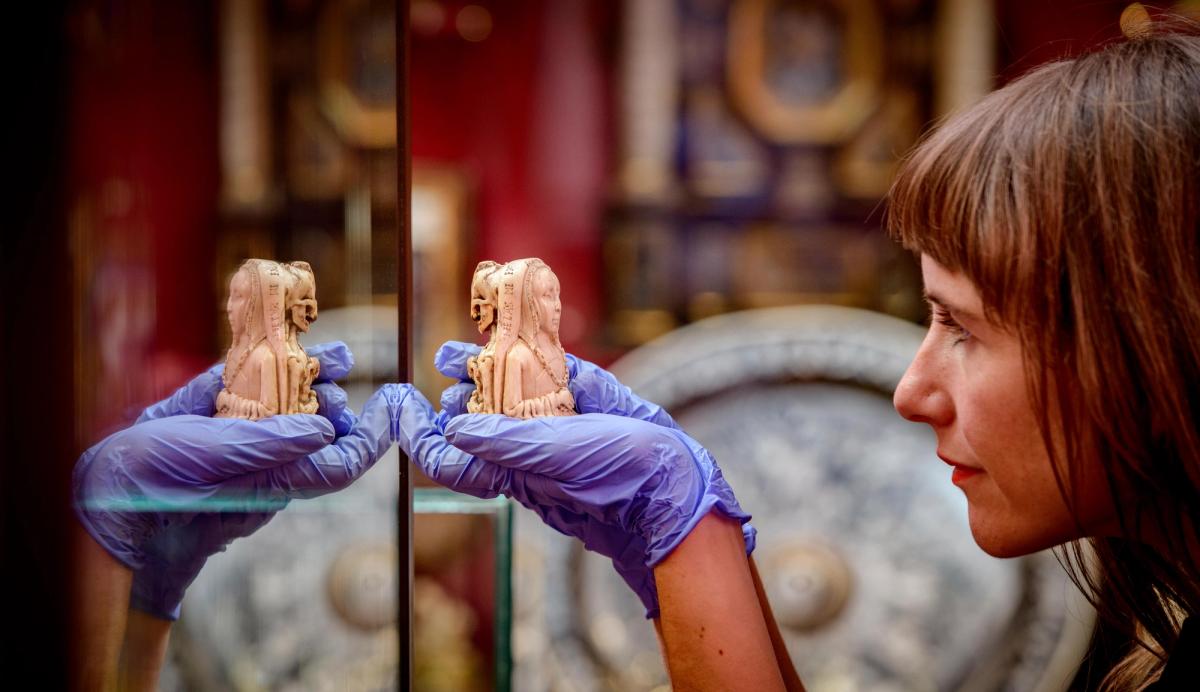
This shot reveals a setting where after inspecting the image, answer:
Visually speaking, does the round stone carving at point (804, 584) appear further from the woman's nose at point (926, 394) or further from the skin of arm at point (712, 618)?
the woman's nose at point (926, 394)

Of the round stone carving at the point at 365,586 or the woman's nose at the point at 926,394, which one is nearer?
the woman's nose at the point at 926,394

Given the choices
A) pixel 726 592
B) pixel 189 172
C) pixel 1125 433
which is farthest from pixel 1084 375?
pixel 189 172

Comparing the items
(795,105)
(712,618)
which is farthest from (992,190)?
(795,105)

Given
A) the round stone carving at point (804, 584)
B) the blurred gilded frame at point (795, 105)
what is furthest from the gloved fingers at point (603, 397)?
the blurred gilded frame at point (795, 105)

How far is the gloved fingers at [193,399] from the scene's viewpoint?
77 cm

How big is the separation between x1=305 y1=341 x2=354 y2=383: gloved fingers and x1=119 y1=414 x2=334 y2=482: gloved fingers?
72 millimetres

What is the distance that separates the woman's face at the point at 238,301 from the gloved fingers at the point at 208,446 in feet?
0.33

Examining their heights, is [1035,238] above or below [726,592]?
above

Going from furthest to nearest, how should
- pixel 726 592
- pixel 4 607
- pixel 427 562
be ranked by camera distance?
pixel 427 562 → pixel 726 592 → pixel 4 607

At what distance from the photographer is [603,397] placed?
1446 millimetres

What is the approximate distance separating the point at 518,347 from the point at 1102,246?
0.78 metres

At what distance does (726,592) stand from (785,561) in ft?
3.61

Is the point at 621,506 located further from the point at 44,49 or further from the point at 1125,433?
the point at 44,49

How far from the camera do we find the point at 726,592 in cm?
122
